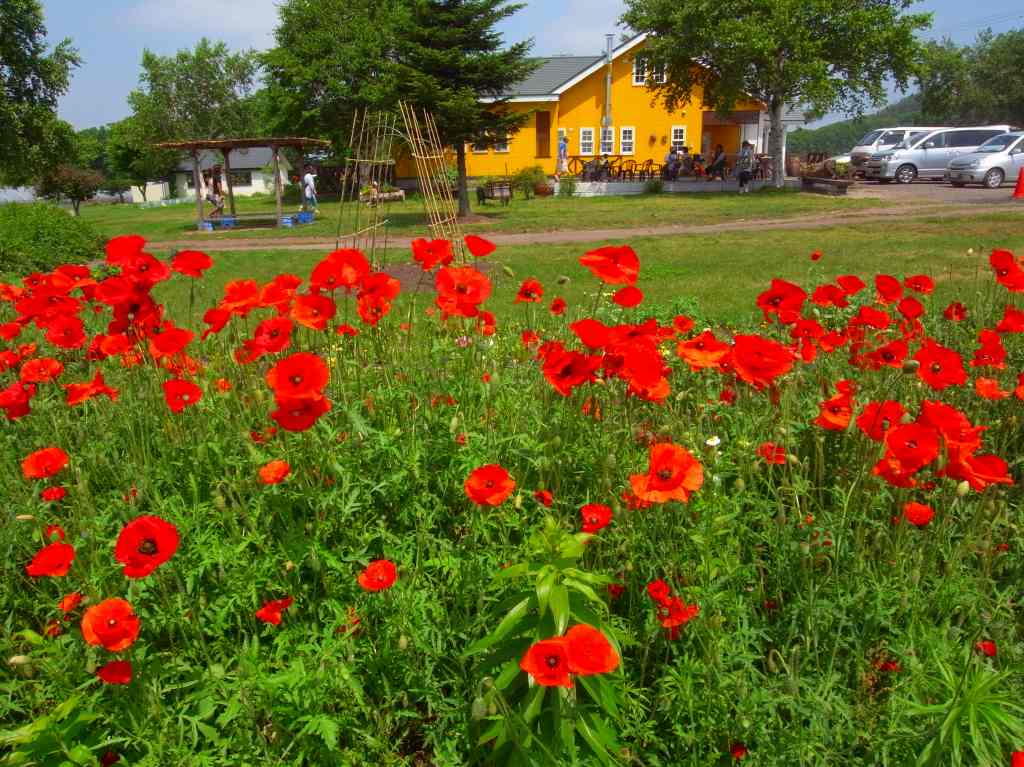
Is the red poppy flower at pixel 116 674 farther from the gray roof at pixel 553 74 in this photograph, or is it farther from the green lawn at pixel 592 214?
the gray roof at pixel 553 74

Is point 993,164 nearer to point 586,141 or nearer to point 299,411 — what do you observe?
point 586,141

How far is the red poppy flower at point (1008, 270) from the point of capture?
3.04m

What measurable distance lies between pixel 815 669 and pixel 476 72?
17725mm

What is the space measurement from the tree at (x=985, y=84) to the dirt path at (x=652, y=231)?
52076mm

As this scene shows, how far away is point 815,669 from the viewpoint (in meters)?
1.88

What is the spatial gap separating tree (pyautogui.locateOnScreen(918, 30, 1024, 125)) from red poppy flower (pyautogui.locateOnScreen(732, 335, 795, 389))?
68.5 metres

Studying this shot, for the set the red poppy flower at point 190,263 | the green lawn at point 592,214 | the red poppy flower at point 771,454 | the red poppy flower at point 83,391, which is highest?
the green lawn at point 592,214

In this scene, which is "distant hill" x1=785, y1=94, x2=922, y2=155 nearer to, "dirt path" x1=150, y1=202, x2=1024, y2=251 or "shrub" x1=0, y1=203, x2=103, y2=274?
"dirt path" x1=150, y1=202, x2=1024, y2=251

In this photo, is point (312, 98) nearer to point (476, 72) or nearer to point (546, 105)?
point (546, 105)

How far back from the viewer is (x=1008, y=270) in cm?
313

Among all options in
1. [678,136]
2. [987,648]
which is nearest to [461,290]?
[987,648]

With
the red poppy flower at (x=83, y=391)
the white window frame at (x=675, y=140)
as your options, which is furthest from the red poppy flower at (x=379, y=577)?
the white window frame at (x=675, y=140)

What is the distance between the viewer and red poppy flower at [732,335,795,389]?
2055 millimetres

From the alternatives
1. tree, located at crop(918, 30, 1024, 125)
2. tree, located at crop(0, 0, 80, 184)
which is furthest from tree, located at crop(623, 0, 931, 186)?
tree, located at crop(918, 30, 1024, 125)
